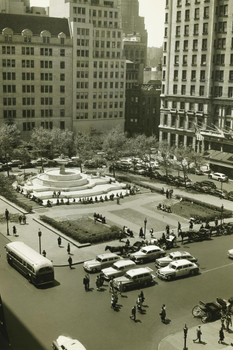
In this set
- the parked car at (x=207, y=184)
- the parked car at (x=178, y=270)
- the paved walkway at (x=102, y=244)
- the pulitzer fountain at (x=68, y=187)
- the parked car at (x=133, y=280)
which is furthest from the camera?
the parked car at (x=207, y=184)

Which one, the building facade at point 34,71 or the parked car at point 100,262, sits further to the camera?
the building facade at point 34,71

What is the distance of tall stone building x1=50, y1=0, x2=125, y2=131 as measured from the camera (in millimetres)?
123562

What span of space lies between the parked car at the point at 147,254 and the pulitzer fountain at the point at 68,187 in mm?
24297

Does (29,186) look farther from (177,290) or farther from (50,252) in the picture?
(177,290)

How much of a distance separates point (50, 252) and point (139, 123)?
319 feet

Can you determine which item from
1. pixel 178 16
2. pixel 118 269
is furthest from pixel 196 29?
pixel 118 269

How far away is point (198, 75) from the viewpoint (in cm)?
10312

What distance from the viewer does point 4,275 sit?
43.2 m

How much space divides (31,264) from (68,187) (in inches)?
1393

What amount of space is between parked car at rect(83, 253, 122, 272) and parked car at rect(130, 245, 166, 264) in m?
1.98

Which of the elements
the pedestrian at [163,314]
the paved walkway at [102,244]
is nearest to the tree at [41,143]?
the paved walkway at [102,244]

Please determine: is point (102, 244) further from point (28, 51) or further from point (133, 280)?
point (28, 51)

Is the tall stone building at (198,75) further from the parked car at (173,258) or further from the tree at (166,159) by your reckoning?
the parked car at (173,258)

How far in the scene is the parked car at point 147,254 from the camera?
153 feet
